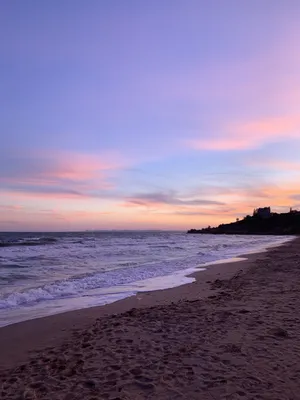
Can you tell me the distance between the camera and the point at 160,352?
5.61 m

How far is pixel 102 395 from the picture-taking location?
4238mm

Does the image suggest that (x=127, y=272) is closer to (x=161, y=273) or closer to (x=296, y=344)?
(x=161, y=273)

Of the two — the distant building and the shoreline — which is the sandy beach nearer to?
the shoreline

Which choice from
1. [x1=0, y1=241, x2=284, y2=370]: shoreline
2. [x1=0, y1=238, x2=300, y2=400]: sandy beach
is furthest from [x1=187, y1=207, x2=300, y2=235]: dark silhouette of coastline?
[x1=0, y1=238, x2=300, y2=400]: sandy beach

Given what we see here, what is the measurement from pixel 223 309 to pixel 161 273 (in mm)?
8683

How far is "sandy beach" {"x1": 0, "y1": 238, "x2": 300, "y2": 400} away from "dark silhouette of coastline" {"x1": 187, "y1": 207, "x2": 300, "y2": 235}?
112 m

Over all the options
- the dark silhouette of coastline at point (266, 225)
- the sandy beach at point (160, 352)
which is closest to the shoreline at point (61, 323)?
the sandy beach at point (160, 352)

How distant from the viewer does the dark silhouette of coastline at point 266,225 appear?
12049cm

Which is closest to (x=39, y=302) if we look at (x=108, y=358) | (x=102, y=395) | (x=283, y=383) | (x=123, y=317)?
(x=123, y=317)

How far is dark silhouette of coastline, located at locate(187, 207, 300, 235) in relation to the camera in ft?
395

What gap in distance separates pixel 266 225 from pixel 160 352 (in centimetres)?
13025

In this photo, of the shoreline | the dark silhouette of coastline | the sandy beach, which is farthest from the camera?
the dark silhouette of coastline

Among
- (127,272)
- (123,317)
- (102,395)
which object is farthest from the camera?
(127,272)

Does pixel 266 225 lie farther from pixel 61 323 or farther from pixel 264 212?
pixel 61 323
